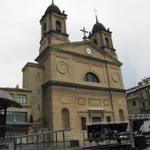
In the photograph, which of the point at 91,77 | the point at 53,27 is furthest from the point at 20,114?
the point at 53,27

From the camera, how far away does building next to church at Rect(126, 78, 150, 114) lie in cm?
5581

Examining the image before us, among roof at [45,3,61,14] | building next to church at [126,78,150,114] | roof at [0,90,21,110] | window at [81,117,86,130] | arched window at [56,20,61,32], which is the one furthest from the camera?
building next to church at [126,78,150,114]

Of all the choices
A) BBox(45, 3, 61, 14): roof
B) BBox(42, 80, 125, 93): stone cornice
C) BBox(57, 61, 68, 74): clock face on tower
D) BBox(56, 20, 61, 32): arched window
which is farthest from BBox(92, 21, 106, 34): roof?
BBox(57, 61, 68, 74): clock face on tower

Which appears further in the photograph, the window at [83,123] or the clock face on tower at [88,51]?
the clock face on tower at [88,51]

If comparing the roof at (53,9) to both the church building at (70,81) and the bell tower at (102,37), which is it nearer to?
the church building at (70,81)

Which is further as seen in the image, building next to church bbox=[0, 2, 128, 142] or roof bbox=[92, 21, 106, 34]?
roof bbox=[92, 21, 106, 34]

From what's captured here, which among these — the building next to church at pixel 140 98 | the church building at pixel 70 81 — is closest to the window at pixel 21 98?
the church building at pixel 70 81

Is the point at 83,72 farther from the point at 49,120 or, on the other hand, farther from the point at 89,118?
the point at 49,120

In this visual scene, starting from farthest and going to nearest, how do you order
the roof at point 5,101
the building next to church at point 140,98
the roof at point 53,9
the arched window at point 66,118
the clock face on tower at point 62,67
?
the building next to church at point 140,98 → the roof at point 53,9 → the clock face on tower at point 62,67 → the arched window at point 66,118 → the roof at point 5,101

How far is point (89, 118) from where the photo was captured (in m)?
33.5

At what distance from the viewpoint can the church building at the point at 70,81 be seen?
31547 mm

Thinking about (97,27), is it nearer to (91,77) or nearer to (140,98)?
(91,77)

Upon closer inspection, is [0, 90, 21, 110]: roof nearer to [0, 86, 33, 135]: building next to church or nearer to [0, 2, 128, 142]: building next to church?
[0, 2, 128, 142]: building next to church

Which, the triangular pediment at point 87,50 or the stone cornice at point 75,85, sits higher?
the triangular pediment at point 87,50
